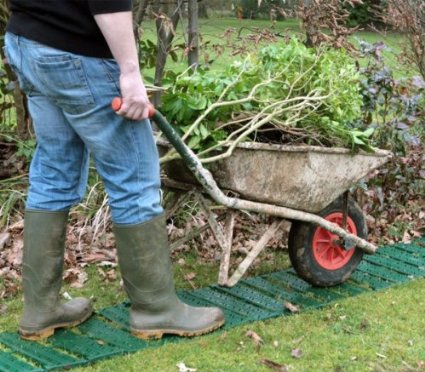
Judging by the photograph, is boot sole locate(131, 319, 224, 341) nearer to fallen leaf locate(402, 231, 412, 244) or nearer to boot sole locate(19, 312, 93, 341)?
boot sole locate(19, 312, 93, 341)

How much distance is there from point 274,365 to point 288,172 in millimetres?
1013

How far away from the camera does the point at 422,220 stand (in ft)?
19.4

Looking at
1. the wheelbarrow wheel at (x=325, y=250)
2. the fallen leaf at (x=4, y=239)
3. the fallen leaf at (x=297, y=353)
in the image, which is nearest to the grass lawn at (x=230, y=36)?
the wheelbarrow wheel at (x=325, y=250)

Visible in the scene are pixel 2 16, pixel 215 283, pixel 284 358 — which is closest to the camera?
pixel 284 358

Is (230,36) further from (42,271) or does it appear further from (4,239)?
(42,271)

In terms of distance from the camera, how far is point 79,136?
11.7 feet

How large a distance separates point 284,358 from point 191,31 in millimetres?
2985

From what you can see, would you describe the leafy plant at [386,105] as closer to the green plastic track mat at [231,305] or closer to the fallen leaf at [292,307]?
the green plastic track mat at [231,305]

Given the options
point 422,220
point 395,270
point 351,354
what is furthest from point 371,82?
point 351,354

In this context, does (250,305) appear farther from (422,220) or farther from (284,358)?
(422,220)

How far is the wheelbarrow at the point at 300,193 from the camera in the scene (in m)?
3.91

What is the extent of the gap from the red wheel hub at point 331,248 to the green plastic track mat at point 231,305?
0.14 meters

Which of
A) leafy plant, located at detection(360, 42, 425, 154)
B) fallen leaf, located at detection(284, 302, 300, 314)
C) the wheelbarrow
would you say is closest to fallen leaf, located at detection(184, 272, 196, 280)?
the wheelbarrow

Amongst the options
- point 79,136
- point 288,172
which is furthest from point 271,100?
point 79,136
